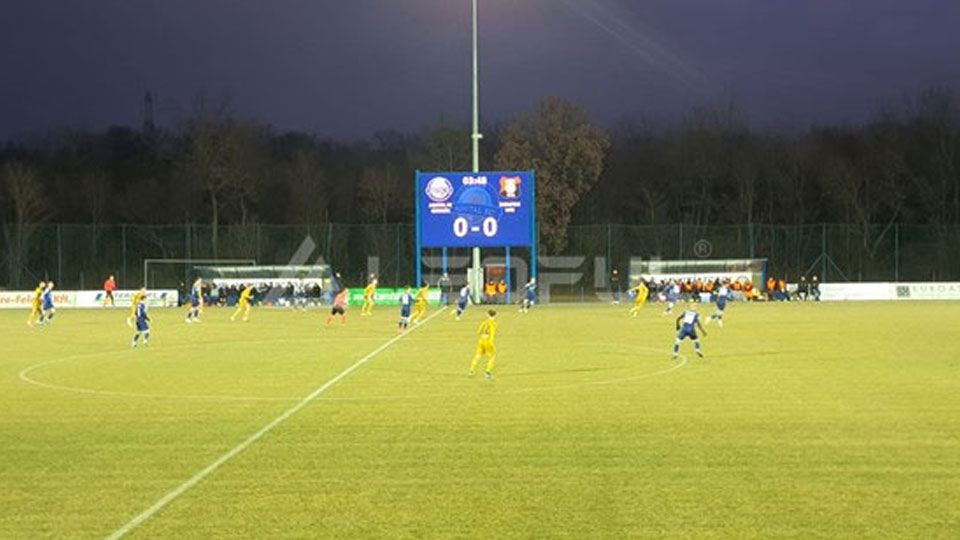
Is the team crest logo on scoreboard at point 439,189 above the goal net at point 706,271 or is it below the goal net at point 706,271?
above

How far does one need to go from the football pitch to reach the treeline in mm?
47238

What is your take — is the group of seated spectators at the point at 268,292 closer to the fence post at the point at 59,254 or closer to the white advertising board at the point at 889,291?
the fence post at the point at 59,254

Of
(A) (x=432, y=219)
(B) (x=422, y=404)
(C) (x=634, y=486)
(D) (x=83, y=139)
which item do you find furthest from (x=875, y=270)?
(D) (x=83, y=139)

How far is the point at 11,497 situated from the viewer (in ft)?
33.6

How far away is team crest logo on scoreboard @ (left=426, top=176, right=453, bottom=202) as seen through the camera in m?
51.5

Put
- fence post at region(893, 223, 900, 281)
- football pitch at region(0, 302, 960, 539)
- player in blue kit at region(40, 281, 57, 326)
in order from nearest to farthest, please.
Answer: football pitch at region(0, 302, 960, 539) < player in blue kit at region(40, 281, 57, 326) < fence post at region(893, 223, 900, 281)

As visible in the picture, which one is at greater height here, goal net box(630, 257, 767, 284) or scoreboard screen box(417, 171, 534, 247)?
scoreboard screen box(417, 171, 534, 247)

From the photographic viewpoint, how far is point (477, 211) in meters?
51.4

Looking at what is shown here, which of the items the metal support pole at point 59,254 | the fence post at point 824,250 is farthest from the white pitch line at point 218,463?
the fence post at point 824,250

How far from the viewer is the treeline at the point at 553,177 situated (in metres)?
71.9

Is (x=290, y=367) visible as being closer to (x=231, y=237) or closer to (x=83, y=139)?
(x=231, y=237)

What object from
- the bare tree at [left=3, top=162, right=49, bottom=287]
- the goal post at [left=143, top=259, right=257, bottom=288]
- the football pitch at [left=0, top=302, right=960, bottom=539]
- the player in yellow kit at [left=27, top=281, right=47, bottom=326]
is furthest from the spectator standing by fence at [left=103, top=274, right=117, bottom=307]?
the football pitch at [left=0, top=302, right=960, bottom=539]

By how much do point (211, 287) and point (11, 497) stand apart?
47.4m

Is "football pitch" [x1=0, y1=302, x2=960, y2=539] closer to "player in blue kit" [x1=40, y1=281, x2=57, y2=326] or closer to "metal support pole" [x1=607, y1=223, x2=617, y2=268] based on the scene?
"player in blue kit" [x1=40, y1=281, x2=57, y2=326]
